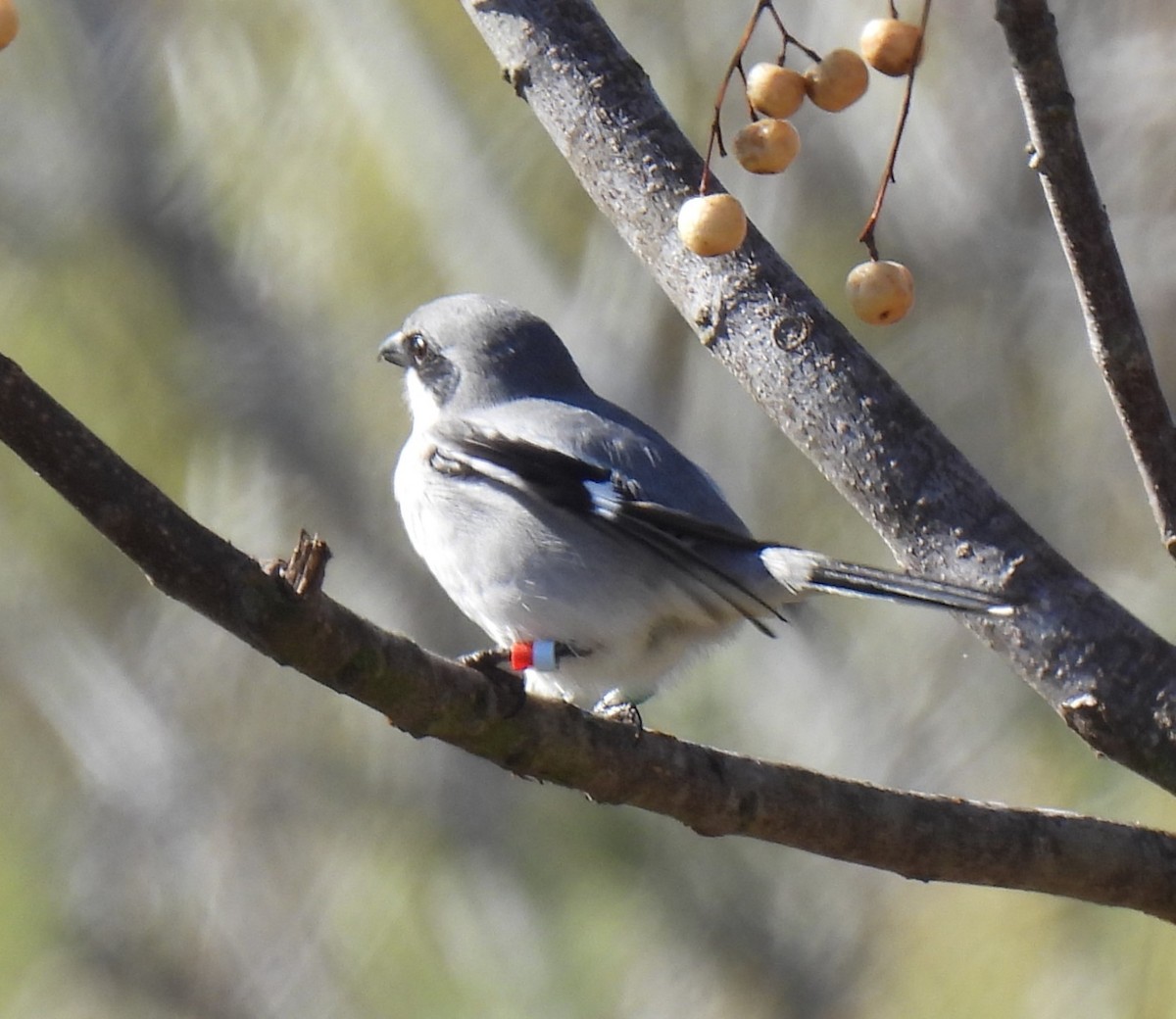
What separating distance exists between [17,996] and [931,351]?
400 cm

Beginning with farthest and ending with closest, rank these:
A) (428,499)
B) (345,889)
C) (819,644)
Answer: (345,889) → (819,644) → (428,499)

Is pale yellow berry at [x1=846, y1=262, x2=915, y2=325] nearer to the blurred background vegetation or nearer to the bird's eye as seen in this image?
the bird's eye

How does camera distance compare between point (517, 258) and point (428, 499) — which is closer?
point (428, 499)

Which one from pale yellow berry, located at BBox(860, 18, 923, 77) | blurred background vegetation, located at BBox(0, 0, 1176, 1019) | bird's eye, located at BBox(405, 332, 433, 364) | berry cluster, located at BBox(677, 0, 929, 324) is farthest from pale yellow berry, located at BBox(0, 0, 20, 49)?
blurred background vegetation, located at BBox(0, 0, 1176, 1019)

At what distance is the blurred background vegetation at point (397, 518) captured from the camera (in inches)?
197

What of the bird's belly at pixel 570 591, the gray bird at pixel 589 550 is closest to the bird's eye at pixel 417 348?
the gray bird at pixel 589 550

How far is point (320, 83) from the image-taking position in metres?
5.72

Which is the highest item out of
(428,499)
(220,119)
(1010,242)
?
(1010,242)

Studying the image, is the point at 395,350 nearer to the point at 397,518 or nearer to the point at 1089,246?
the point at 397,518

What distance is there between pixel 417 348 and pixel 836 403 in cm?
149

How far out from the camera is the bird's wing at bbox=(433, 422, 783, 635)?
2502 mm

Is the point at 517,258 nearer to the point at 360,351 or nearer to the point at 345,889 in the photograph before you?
the point at 360,351

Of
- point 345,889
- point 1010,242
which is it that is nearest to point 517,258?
point 1010,242

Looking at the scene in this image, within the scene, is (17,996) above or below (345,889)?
below
